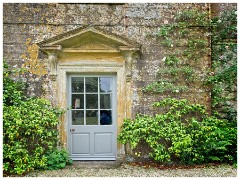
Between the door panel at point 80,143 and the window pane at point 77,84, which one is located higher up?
the window pane at point 77,84

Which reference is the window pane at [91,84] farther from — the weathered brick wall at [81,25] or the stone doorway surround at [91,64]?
the weathered brick wall at [81,25]

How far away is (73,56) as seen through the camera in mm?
6910

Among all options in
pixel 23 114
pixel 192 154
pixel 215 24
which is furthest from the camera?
pixel 215 24

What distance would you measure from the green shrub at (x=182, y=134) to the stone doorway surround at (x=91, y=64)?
487mm

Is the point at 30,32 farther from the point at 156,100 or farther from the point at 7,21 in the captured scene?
the point at 156,100

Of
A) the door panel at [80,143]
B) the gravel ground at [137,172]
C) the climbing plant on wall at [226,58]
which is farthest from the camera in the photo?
the climbing plant on wall at [226,58]

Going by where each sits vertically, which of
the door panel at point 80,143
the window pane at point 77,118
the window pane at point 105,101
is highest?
the window pane at point 105,101

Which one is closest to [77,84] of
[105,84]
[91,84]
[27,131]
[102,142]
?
[91,84]

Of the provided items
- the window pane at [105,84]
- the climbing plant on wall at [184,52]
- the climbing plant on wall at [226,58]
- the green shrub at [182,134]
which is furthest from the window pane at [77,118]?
the climbing plant on wall at [226,58]

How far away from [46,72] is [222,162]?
4.04 meters

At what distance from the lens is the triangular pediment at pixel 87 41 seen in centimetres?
661

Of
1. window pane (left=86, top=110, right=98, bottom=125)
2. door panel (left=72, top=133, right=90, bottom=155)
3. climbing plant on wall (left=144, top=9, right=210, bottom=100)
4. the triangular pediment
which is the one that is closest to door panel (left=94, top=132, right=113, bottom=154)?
door panel (left=72, top=133, right=90, bottom=155)

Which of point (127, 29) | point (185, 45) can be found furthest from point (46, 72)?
point (185, 45)

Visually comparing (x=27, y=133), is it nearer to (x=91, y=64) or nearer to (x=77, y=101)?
(x=77, y=101)
